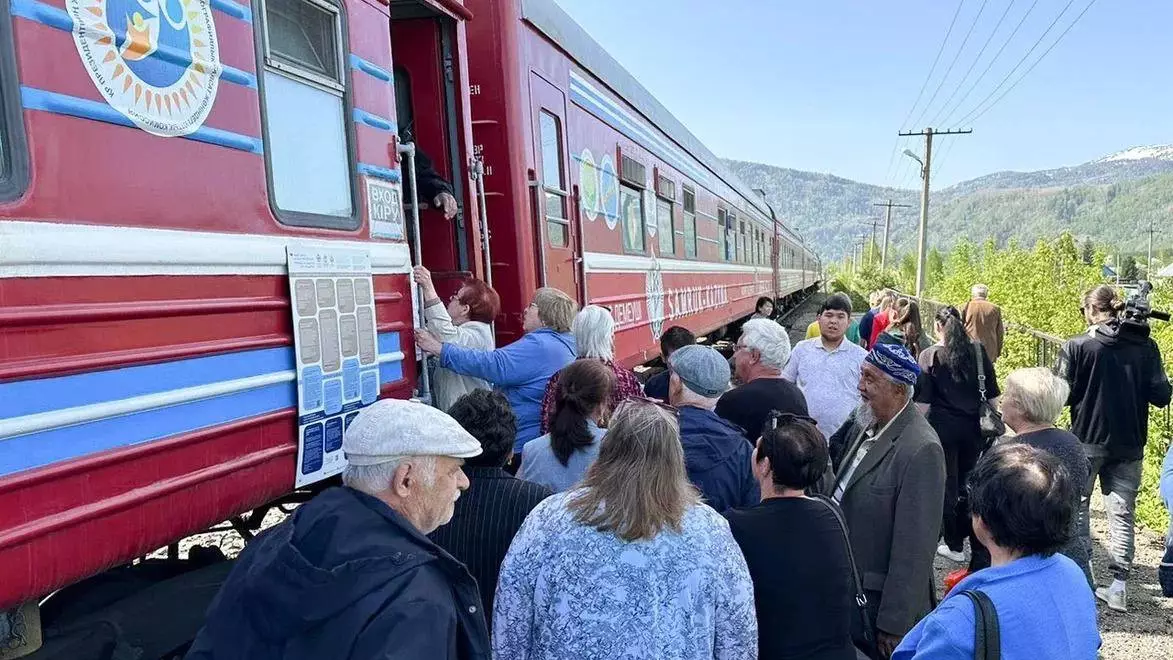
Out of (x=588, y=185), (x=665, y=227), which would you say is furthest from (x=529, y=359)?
(x=665, y=227)

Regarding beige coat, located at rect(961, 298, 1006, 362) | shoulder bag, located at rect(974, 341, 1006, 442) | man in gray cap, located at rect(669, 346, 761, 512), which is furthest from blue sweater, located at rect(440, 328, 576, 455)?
beige coat, located at rect(961, 298, 1006, 362)

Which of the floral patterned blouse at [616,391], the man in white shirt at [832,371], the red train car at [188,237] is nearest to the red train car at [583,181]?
the red train car at [188,237]

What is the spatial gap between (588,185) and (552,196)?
773mm

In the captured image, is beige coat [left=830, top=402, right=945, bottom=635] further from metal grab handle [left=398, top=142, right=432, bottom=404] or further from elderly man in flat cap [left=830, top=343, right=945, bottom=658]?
metal grab handle [left=398, top=142, right=432, bottom=404]

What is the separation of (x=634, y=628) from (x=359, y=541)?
0.76 m

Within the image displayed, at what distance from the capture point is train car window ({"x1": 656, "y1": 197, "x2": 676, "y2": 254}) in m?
8.37

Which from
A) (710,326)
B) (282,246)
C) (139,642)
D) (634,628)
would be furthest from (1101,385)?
(710,326)

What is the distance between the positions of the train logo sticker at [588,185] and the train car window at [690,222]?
345cm

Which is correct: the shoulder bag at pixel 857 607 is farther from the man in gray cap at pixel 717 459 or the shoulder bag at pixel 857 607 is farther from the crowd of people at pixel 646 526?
the man in gray cap at pixel 717 459

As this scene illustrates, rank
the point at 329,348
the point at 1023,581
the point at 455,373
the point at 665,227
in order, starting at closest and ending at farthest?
the point at 1023,581 < the point at 329,348 < the point at 455,373 < the point at 665,227

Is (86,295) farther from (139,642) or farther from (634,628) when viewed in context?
(634,628)

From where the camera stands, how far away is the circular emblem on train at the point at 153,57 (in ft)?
6.80

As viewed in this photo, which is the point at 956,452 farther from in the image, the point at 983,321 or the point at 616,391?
the point at 983,321

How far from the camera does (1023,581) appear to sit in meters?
1.87
